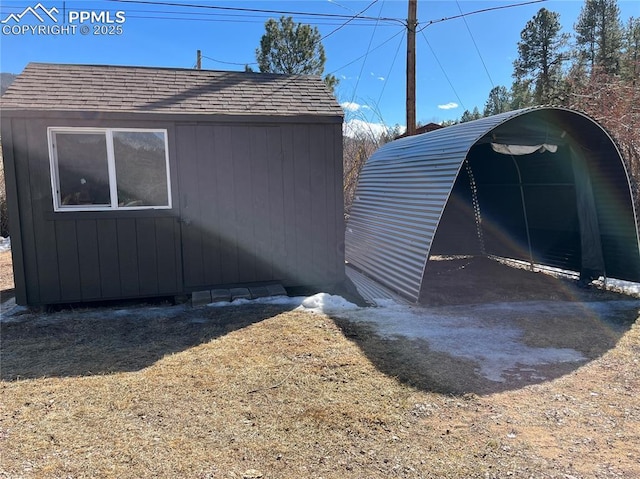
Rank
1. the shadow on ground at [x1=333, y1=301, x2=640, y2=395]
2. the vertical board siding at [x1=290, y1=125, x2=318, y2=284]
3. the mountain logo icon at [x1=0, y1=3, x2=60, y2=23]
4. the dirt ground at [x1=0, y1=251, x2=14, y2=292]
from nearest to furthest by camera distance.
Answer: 1. the shadow on ground at [x1=333, y1=301, x2=640, y2=395]
2. the vertical board siding at [x1=290, y1=125, x2=318, y2=284]
3. the dirt ground at [x1=0, y1=251, x2=14, y2=292]
4. the mountain logo icon at [x1=0, y1=3, x2=60, y2=23]

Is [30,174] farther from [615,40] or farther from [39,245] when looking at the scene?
[615,40]

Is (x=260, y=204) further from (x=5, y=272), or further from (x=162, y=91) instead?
(x=5, y=272)

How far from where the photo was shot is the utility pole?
386 inches

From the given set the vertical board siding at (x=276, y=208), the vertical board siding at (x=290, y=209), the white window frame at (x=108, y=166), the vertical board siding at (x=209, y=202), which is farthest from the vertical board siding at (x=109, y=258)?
the vertical board siding at (x=290, y=209)

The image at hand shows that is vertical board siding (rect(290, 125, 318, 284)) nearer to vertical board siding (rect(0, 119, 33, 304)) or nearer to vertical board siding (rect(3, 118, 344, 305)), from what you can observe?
vertical board siding (rect(3, 118, 344, 305))

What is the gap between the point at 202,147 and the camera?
5.37m

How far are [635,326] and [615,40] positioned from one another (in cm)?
2417

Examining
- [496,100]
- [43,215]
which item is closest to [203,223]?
[43,215]

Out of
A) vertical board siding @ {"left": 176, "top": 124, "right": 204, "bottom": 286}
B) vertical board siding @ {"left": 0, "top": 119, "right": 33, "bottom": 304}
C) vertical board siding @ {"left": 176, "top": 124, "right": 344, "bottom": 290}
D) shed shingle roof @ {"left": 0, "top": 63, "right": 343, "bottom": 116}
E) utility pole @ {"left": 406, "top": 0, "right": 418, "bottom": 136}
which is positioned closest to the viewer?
vertical board siding @ {"left": 0, "top": 119, "right": 33, "bottom": 304}

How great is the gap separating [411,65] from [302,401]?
28.9ft

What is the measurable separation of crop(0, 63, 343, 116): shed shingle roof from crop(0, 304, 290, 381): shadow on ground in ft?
7.63

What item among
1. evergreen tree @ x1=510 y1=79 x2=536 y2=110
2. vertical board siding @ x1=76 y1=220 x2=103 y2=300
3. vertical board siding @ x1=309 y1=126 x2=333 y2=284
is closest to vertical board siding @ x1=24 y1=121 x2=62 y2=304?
vertical board siding @ x1=76 y1=220 x2=103 y2=300

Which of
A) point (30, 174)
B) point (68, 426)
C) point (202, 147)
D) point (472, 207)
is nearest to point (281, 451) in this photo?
point (68, 426)

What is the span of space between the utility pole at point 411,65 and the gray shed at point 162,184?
4.30 metres
